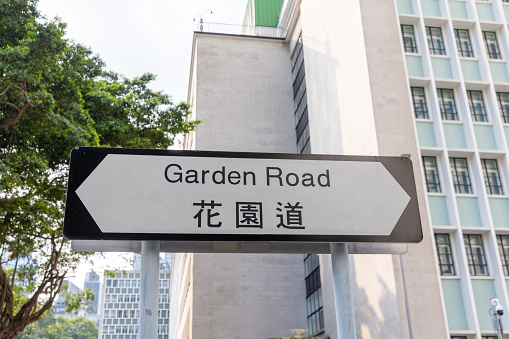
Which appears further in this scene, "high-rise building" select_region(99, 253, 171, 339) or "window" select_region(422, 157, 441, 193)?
"high-rise building" select_region(99, 253, 171, 339)

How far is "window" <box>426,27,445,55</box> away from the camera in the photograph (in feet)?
83.8

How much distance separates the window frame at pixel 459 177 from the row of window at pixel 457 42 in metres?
5.68

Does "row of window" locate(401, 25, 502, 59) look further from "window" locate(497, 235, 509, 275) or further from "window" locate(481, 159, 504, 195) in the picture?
"window" locate(497, 235, 509, 275)

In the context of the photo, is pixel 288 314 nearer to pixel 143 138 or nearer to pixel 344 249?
pixel 143 138

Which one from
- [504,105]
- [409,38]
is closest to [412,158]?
[504,105]

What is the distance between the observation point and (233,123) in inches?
1563

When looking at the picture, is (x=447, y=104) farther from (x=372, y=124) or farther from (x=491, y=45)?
(x=491, y=45)

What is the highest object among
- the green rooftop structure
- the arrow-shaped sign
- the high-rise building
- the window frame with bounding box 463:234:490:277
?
the green rooftop structure

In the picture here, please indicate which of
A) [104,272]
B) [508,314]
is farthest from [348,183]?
[104,272]

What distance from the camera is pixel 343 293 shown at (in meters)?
2.97

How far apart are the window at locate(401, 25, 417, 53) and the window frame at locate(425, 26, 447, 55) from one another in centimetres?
71

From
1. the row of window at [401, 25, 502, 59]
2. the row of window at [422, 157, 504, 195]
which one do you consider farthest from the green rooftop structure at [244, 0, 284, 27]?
the row of window at [422, 157, 504, 195]

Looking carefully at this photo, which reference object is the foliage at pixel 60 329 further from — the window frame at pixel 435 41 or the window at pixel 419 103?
the window frame at pixel 435 41

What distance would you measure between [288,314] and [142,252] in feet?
110
